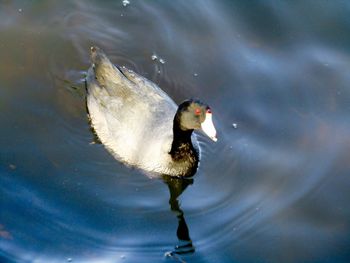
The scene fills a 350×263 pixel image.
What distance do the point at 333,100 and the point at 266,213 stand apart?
1.94 m

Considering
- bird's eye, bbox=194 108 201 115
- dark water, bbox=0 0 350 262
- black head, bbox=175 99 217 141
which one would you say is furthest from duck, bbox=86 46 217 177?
bird's eye, bbox=194 108 201 115

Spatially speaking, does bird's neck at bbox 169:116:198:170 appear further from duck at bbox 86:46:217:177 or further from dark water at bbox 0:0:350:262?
dark water at bbox 0:0:350:262

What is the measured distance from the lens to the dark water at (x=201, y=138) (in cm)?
638

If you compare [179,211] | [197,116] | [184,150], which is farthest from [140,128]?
[179,211]

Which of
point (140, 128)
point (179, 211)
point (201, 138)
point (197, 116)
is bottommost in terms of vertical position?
point (179, 211)

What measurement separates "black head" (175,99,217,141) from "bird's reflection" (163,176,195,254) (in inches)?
29.1

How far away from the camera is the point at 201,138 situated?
757cm

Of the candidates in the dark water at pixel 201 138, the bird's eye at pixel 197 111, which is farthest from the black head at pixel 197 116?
the dark water at pixel 201 138

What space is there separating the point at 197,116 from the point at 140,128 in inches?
29.4

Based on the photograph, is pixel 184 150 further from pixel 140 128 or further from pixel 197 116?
pixel 197 116

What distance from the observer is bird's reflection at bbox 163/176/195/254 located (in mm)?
6312

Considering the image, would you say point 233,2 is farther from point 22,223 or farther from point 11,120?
point 22,223

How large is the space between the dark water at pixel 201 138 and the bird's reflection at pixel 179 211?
0.05 ft

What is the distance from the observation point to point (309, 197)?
22.8 feet
